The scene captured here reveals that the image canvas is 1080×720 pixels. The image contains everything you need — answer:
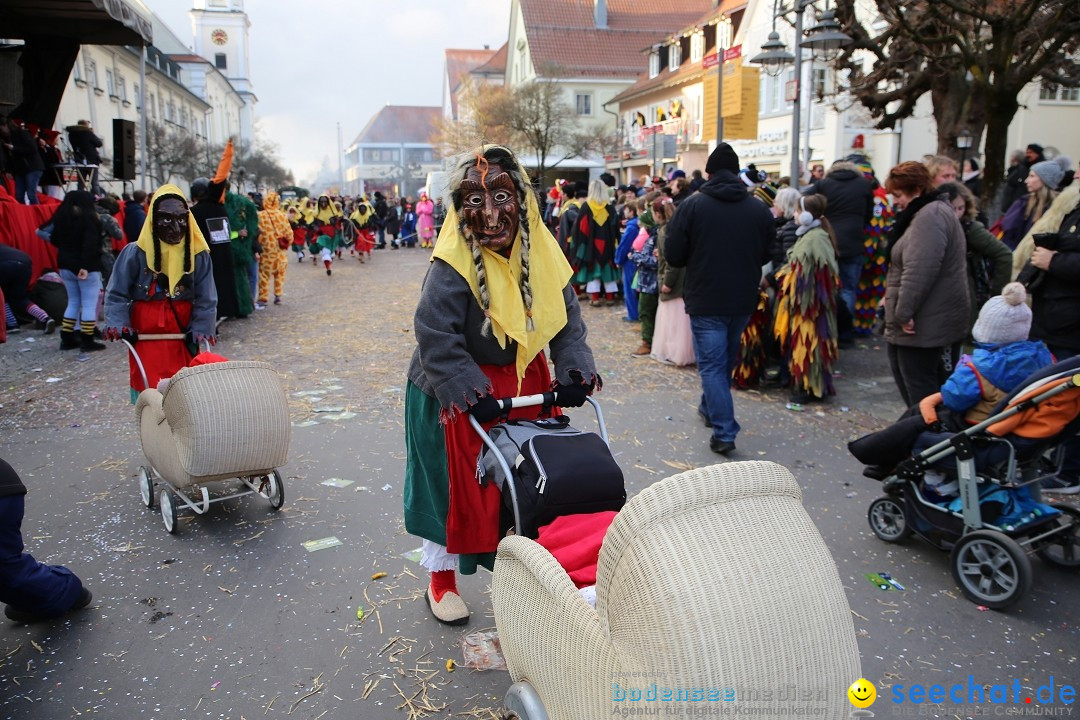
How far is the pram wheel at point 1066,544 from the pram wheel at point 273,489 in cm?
431

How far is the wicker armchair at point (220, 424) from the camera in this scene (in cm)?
438

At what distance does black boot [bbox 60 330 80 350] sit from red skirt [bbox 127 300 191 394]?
5500mm

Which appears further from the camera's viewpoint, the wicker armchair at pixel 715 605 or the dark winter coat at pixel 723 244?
the dark winter coat at pixel 723 244

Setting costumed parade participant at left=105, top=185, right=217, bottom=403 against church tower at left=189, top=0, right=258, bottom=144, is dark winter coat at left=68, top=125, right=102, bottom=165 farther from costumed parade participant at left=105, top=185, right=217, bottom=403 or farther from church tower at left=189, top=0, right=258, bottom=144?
church tower at left=189, top=0, right=258, bottom=144

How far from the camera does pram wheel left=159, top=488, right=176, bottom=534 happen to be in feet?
14.9

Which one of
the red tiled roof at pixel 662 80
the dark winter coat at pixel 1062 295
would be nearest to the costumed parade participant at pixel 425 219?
the red tiled roof at pixel 662 80

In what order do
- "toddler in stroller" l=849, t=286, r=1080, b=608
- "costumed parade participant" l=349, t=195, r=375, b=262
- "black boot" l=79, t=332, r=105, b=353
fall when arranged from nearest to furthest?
"toddler in stroller" l=849, t=286, r=1080, b=608
"black boot" l=79, t=332, r=105, b=353
"costumed parade participant" l=349, t=195, r=375, b=262

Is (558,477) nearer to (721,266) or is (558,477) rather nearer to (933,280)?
(721,266)

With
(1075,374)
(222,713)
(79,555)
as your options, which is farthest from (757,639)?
(79,555)

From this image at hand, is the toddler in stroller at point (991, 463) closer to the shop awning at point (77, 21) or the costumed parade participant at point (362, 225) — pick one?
the shop awning at point (77, 21)

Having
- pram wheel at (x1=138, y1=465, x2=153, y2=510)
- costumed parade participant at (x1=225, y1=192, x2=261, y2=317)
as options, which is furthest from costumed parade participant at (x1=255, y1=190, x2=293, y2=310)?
pram wheel at (x1=138, y1=465, x2=153, y2=510)

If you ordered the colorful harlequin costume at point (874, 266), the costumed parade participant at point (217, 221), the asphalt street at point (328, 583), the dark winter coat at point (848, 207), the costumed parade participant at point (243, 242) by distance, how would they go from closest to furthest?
the asphalt street at point (328, 583) < the dark winter coat at point (848, 207) < the colorful harlequin costume at point (874, 266) < the costumed parade participant at point (217, 221) < the costumed parade participant at point (243, 242)

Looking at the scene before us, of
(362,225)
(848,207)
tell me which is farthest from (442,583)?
(362,225)

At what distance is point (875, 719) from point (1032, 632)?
1084mm
